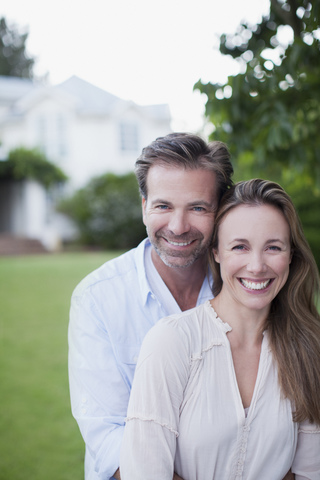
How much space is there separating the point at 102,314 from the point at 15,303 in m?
8.78

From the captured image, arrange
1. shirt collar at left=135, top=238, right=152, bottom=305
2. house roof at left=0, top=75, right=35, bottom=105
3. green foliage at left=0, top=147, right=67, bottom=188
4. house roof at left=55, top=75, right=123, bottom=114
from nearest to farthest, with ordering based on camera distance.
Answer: shirt collar at left=135, top=238, right=152, bottom=305, green foliage at left=0, top=147, right=67, bottom=188, house roof at left=55, top=75, right=123, bottom=114, house roof at left=0, top=75, right=35, bottom=105

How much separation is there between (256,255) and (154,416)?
70 cm

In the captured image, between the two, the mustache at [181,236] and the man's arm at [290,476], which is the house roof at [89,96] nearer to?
the mustache at [181,236]

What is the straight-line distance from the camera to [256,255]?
77.2 inches

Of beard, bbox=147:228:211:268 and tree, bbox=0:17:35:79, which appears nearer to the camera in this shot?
beard, bbox=147:228:211:268

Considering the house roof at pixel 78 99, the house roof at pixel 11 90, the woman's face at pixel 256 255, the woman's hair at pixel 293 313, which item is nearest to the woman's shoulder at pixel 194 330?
the woman's face at pixel 256 255

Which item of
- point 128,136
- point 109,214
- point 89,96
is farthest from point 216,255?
point 89,96

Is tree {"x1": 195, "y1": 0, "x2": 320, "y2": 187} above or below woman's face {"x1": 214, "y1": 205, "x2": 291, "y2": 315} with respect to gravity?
above

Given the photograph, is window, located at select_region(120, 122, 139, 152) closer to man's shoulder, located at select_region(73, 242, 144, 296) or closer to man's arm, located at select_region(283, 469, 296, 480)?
man's shoulder, located at select_region(73, 242, 144, 296)

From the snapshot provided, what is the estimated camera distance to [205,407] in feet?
5.95

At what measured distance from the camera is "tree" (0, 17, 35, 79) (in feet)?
128

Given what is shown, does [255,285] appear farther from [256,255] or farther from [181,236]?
[181,236]

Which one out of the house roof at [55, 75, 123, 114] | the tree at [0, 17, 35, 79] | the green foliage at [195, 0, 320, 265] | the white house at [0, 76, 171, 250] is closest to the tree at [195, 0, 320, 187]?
the green foliage at [195, 0, 320, 265]

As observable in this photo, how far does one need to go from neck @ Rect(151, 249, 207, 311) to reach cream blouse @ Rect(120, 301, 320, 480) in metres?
0.54
